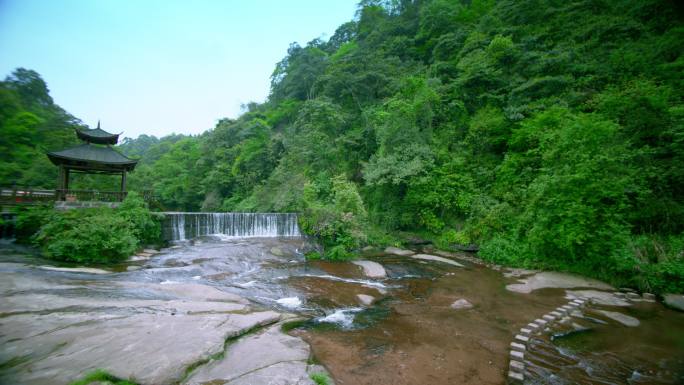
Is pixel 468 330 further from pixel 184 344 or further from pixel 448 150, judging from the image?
pixel 448 150

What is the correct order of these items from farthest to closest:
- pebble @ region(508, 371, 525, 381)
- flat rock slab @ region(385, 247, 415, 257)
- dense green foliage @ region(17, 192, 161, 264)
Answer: flat rock slab @ region(385, 247, 415, 257) < dense green foliage @ region(17, 192, 161, 264) < pebble @ region(508, 371, 525, 381)

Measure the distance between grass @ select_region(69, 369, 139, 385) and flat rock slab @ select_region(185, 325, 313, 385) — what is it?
0.65m

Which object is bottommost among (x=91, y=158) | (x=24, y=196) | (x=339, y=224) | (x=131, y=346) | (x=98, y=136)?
(x=131, y=346)

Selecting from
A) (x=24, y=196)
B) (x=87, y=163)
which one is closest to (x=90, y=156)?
(x=87, y=163)

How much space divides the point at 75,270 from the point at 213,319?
6.58m

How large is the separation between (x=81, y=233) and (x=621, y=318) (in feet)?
52.2

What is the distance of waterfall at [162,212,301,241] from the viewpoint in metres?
15.9

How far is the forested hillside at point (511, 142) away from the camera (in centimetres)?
875

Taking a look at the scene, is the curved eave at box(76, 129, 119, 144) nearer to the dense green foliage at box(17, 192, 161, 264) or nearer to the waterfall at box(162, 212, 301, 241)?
A: the dense green foliage at box(17, 192, 161, 264)

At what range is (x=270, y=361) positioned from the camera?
383 centimetres

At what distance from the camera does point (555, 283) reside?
8891 mm

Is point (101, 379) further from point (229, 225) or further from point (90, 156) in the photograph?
point (90, 156)

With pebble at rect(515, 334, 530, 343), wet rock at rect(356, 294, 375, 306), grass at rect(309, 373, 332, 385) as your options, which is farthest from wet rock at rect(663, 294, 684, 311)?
grass at rect(309, 373, 332, 385)

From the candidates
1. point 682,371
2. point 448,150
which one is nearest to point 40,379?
point 682,371
